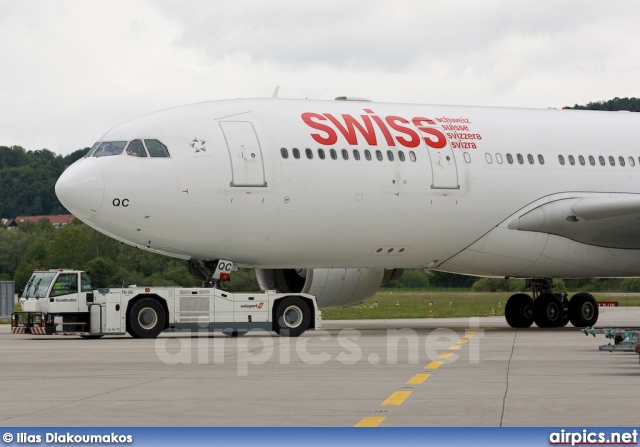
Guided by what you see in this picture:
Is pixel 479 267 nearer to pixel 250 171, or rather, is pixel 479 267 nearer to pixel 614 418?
pixel 250 171

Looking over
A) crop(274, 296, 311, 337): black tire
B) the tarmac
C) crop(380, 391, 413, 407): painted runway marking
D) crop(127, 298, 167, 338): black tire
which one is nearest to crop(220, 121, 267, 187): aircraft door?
crop(274, 296, 311, 337): black tire

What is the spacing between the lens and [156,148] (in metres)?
23.1

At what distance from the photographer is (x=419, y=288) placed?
72.4m

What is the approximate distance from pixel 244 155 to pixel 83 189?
125 inches

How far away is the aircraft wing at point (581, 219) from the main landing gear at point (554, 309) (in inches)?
116

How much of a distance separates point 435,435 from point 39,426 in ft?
10.7

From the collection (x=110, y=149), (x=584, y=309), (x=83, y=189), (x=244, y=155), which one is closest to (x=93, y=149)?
(x=110, y=149)

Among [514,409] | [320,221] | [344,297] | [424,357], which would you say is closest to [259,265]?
[320,221]

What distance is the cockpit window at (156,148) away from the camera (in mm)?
23047

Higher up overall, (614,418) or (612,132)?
(612,132)

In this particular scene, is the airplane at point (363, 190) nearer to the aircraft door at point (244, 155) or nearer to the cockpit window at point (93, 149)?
the aircraft door at point (244, 155)

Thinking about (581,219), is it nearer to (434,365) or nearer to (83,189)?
(83,189)

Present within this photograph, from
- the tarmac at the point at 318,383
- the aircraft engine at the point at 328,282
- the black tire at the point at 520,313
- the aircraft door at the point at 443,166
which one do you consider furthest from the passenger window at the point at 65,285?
the black tire at the point at 520,313

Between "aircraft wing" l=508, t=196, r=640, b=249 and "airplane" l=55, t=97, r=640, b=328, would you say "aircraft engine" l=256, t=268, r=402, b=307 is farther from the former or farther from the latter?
"aircraft wing" l=508, t=196, r=640, b=249
